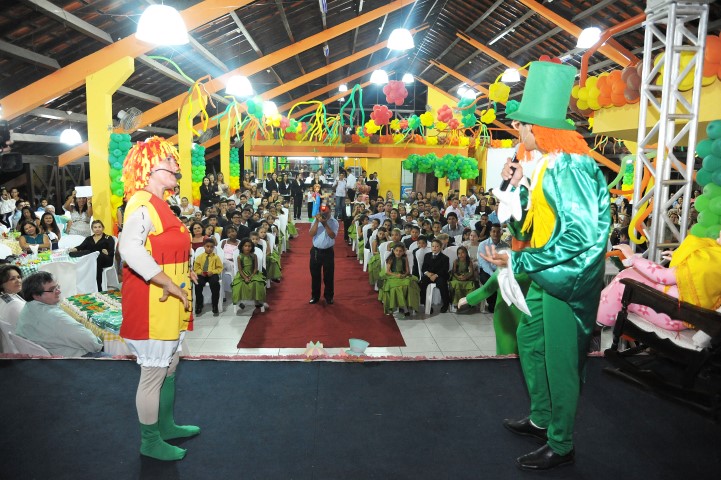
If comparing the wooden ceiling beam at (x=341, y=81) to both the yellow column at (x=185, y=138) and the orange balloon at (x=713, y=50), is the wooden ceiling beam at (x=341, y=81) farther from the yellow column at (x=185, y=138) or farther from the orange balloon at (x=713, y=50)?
Result: the orange balloon at (x=713, y=50)

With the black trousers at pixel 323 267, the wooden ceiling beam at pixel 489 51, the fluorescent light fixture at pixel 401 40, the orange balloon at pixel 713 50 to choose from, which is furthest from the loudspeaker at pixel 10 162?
the wooden ceiling beam at pixel 489 51

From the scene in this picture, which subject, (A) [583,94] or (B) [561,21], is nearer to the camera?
(A) [583,94]

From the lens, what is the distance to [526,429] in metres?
2.17

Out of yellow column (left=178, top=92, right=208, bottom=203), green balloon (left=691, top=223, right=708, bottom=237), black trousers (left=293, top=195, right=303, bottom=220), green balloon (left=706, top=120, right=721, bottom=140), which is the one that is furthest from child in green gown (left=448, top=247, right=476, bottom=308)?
black trousers (left=293, top=195, right=303, bottom=220)

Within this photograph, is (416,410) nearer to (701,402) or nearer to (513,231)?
(513,231)

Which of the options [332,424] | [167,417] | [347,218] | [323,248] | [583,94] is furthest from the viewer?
[347,218]

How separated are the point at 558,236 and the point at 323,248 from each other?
14.3ft

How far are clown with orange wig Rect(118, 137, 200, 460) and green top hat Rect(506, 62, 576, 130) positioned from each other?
1.37m

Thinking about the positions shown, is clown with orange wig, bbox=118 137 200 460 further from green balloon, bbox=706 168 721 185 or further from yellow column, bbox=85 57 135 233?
yellow column, bbox=85 57 135 233

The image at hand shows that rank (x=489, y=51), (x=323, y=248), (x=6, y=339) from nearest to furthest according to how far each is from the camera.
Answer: (x=6, y=339), (x=323, y=248), (x=489, y=51)

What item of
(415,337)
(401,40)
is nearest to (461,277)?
(415,337)

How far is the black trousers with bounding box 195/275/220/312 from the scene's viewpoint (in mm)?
5825

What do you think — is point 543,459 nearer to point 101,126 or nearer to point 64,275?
point 64,275

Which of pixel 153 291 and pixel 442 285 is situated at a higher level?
pixel 153 291
